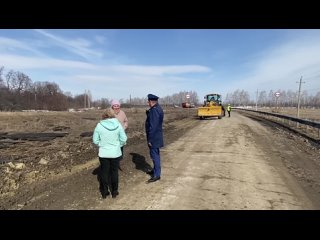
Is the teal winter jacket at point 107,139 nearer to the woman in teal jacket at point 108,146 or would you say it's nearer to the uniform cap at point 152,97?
the woman in teal jacket at point 108,146

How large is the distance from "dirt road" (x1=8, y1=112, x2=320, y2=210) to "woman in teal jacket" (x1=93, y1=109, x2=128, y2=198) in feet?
1.10

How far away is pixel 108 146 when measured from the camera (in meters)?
6.79

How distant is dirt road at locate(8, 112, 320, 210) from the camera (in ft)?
20.9

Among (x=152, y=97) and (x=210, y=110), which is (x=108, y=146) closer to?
(x=152, y=97)

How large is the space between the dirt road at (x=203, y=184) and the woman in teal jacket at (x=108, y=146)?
0.34 metres

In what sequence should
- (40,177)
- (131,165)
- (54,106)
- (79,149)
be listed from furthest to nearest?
(54,106), (79,149), (131,165), (40,177)

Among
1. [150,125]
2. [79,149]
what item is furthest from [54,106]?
[150,125]

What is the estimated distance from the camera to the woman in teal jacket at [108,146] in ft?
22.2

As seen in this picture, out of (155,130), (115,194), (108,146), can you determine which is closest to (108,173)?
(115,194)

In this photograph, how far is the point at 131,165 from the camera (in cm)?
1039

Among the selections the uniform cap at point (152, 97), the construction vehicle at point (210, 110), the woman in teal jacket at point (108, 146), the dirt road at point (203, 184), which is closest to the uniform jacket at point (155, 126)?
the uniform cap at point (152, 97)

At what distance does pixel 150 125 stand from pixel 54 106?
8825 centimetres

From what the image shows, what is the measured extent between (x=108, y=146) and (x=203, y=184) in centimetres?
251
